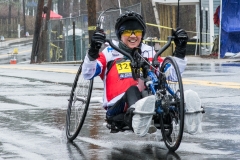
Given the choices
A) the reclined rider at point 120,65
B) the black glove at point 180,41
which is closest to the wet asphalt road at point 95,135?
the reclined rider at point 120,65

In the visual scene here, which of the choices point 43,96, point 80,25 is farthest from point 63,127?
point 80,25

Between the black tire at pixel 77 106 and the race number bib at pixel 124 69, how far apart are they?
20.0 inches

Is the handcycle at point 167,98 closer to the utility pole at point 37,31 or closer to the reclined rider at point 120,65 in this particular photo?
A: the reclined rider at point 120,65

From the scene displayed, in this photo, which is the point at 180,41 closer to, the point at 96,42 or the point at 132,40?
the point at 132,40

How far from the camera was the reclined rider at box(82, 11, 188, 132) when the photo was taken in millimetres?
7121

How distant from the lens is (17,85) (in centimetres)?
1644

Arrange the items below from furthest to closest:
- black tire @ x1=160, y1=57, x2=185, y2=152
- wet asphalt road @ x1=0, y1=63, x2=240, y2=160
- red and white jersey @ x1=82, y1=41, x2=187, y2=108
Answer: red and white jersey @ x1=82, y1=41, x2=187, y2=108 < wet asphalt road @ x1=0, y1=63, x2=240, y2=160 < black tire @ x1=160, y1=57, x2=185, y2=152

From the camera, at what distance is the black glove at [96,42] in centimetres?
707

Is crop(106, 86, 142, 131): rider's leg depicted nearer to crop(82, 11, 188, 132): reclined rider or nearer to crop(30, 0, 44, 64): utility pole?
crop(82, 11, 188, 132): reclined rider

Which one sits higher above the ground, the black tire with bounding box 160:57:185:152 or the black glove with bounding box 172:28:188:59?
the black glove with bounding box 172:28:188:59

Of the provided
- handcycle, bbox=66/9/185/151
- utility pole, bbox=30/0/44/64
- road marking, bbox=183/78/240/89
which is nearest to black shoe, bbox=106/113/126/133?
handcycle, bbox=66/9/185/151

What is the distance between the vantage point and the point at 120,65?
24.5 ft

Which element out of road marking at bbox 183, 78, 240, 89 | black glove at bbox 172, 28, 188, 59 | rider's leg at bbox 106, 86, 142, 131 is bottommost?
road marking at bbox 183, 78, 240, 89

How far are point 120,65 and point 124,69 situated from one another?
86 mm
